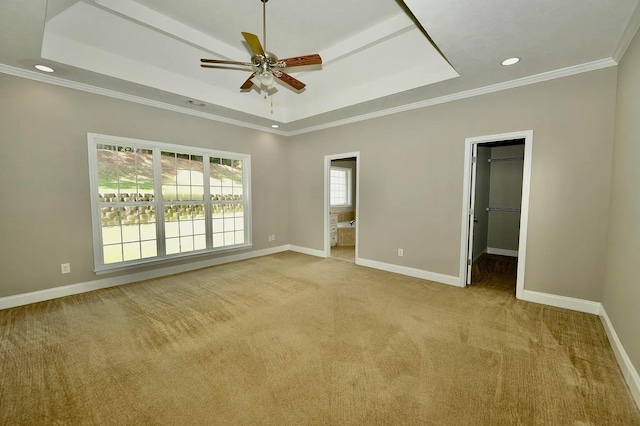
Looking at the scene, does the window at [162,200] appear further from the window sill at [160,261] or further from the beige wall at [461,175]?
the beige wall at [461,175]

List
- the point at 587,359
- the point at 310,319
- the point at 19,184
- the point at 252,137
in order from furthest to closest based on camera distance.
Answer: the point at 252,137
the point at 19,184
the point at 310,319
the point at 587,359

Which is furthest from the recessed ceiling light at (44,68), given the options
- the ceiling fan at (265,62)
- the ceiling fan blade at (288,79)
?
the ceiling fan blade at (288,79)

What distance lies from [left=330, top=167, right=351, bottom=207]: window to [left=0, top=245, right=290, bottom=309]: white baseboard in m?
3.69

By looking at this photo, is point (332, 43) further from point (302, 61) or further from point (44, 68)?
point (44, 68)

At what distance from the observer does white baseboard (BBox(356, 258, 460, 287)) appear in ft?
12.5

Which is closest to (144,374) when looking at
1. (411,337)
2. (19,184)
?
(411,337)

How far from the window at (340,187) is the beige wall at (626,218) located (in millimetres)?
6002

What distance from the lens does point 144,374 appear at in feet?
6.39

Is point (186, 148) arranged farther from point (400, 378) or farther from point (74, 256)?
point (400, 378)

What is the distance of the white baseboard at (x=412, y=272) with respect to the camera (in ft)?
12.5

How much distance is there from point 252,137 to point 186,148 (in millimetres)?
1354

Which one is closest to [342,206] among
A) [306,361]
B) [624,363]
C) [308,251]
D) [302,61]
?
[308,251]

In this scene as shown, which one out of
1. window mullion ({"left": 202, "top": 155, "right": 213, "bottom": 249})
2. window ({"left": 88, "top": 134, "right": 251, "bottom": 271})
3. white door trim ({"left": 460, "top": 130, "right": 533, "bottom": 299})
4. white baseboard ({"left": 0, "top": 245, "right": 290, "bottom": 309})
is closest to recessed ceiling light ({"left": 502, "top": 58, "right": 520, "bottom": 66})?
white door trim ({"left": 460, "top": 130, "right": 533, "bottom": 299})

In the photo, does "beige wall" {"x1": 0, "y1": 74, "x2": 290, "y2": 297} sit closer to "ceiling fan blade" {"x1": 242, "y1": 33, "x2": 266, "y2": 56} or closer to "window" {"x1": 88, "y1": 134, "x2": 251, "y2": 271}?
"window" {"x1": 88, "y1": 134, "x2": 251, "y2": 271}
